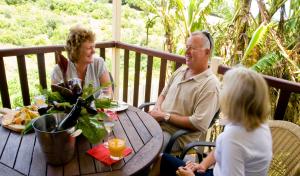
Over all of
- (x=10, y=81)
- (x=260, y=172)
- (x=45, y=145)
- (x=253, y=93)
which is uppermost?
(x=253, y=93)

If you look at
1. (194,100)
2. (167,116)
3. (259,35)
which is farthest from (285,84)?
(259,35)

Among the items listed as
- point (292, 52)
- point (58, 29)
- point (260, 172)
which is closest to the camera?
point (260, 172)

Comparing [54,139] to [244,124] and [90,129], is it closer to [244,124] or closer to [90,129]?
[90,129]

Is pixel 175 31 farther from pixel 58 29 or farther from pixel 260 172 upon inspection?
pixel 260 172

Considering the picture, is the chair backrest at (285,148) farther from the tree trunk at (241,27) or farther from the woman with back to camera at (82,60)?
the tree trunk at (241,27)

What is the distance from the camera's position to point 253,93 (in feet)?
3.78

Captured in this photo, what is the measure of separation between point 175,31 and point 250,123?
3.45 meters

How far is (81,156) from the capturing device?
4.36 ft

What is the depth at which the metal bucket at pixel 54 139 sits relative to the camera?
1141 millimetres

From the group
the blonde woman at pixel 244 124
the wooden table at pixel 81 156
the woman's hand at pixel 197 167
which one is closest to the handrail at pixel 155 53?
the wooden table at pixel 81 156

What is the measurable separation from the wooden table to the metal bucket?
0.05 metres

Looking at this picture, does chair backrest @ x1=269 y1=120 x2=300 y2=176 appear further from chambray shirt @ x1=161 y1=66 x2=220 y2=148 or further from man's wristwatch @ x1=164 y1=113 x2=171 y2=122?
man's wristwatch @ x1=164 y1=113 x2=171 y2=122

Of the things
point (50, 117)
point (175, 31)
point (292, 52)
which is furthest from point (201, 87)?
point (175, 31)

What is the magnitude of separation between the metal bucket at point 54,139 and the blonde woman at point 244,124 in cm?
71
